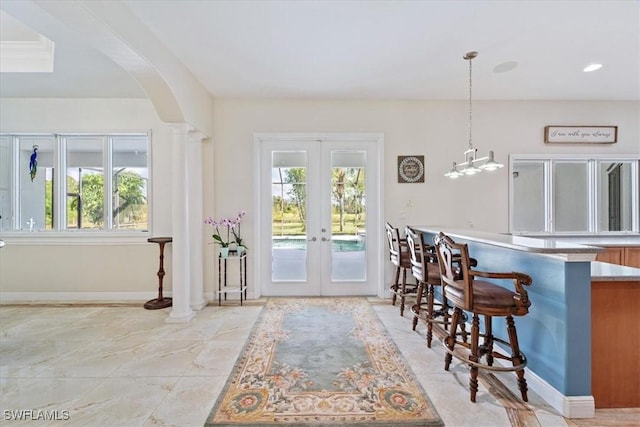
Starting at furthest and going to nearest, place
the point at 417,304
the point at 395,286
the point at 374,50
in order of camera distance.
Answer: the point at 395,286
the point at 417,304
the point at 374,50

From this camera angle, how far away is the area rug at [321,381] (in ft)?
6.26

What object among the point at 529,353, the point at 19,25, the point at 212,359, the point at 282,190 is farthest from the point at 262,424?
the point at 19,25

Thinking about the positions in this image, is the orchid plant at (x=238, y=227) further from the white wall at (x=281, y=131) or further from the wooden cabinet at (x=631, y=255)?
the wooden cabinet at (x=631, y=255)

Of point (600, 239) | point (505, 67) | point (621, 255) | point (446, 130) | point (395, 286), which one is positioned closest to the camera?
point (505, 67)

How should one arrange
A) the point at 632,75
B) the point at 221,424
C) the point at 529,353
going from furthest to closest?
1. the point at 632,75
2. the point at 529,353
3. the point at 221,424

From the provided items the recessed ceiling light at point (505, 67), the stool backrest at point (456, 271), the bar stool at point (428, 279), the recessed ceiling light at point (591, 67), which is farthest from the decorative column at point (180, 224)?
the recessed ceiling light at point (591, 67)

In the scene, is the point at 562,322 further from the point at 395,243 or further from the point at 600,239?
the point at 600,239

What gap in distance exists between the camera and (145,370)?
246 cm

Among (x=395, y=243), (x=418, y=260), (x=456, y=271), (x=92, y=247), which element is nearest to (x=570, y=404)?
(x=456, y=271)

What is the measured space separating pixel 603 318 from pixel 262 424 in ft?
7.68

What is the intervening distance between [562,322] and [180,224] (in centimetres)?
368

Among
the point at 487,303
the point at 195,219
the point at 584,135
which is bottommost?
the point at 487,303

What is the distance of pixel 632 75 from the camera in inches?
143

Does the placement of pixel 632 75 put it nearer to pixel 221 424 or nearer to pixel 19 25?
pixel 221 424
